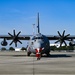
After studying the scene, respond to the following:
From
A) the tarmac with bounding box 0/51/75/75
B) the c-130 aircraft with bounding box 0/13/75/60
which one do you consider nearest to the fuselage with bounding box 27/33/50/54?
the c-130 aircraft with bounding box 0/13/75/60

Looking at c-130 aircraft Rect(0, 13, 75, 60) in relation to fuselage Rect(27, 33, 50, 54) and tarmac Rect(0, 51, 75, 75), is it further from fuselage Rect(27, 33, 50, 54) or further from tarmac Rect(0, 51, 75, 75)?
tarmac Rect(0, 51, 75, 75)

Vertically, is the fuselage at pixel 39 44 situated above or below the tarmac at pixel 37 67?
above

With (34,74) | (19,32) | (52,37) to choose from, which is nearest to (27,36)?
(19,32)

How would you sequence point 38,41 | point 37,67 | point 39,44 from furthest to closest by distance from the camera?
point 38,41 → point 39,44 → point 37,67

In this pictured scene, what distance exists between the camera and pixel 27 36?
137 ft

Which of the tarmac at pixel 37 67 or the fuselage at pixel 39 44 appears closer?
the tarmac at pixel 37 67

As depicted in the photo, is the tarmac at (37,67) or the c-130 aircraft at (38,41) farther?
the c-130 aircraft at (38,41)

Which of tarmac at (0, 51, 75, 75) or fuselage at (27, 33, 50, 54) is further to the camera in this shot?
fuselage at (27, 33, 50, 54)

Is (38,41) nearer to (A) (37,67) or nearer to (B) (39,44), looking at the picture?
(B) (39,44)

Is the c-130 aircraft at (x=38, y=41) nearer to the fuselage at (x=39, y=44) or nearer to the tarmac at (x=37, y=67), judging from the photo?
the fuselage at (x=39, y=44)

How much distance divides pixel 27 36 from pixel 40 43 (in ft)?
37.6

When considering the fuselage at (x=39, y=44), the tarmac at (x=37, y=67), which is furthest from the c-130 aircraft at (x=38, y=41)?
the tarmac at (x=37, y=67)

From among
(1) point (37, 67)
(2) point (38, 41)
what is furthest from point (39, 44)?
(1) point (37, 67)

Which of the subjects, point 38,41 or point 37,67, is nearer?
point 37,67
